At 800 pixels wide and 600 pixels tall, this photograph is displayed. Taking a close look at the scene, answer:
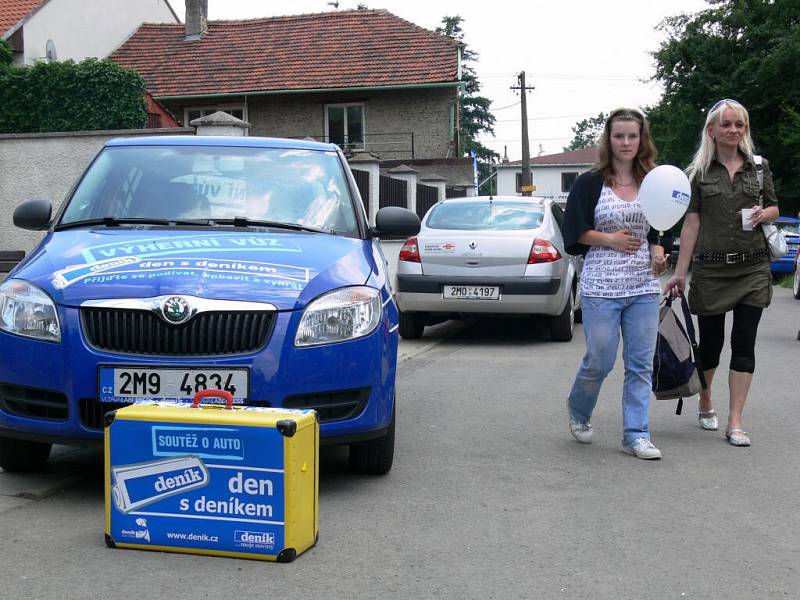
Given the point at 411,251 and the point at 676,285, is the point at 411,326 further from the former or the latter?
the point at 676,285

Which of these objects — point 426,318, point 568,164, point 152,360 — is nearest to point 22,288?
point 152,360

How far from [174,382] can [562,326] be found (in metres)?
7.84

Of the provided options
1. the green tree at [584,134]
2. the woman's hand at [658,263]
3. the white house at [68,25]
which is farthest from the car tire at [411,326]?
the green tree at [584,134]

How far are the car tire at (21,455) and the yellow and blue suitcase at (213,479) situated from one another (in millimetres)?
1262

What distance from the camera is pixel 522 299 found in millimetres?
11250

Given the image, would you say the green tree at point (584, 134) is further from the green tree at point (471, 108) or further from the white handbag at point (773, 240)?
the white handbag at point (773, 240)

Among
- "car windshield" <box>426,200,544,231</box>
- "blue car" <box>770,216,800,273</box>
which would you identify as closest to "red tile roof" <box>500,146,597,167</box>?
"blue car" <box>770,216,800,273</box>

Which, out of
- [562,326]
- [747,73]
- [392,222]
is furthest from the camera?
[747,73]

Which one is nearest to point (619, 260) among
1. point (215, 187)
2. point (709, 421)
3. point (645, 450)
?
point (645, 450)

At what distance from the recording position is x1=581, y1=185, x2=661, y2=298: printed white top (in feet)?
19.0

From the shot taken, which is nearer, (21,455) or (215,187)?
(21,455)

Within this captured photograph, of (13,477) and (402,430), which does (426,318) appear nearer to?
(402,430)

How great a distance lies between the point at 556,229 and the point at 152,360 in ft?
26.4

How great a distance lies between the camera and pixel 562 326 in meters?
11.9
